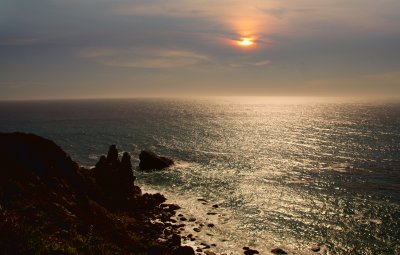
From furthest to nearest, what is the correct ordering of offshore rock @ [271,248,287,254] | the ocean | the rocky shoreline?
the ocean → offshore rock @ [271,248,287,254] → the rocky shoreline

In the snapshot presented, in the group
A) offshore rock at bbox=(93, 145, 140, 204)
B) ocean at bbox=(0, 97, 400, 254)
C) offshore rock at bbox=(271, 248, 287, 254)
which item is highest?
offshore rock at bbox=(93, 145, 140, 204)

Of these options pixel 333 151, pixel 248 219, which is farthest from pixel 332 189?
pixel 333 151

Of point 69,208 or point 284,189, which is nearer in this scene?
point 69,208

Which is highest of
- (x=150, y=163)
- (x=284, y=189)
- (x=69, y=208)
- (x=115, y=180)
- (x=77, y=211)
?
(x=69, y=208)

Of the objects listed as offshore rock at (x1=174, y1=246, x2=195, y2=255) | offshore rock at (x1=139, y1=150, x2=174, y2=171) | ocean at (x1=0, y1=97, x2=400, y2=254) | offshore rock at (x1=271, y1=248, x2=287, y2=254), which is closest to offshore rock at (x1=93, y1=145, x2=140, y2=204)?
ocean at (x1=0, y1=97, x2=400, y2=254)

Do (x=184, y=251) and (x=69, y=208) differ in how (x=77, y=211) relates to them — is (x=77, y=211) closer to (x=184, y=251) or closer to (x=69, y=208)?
(x=69, y=208)

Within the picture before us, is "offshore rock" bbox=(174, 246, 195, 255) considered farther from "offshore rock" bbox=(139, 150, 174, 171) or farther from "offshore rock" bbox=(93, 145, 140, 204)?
"offshore rock" bbox=(139, 150, 174, 171)

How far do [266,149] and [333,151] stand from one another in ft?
68.8

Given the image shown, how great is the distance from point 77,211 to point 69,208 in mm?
1014

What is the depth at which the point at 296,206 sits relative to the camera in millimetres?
56781

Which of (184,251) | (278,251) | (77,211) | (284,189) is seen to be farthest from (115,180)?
(284,189)

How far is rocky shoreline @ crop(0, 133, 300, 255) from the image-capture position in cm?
2306

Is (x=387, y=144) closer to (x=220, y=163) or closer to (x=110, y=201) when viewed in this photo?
(x=220, y=163)

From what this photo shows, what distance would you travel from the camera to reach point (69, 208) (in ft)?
119
